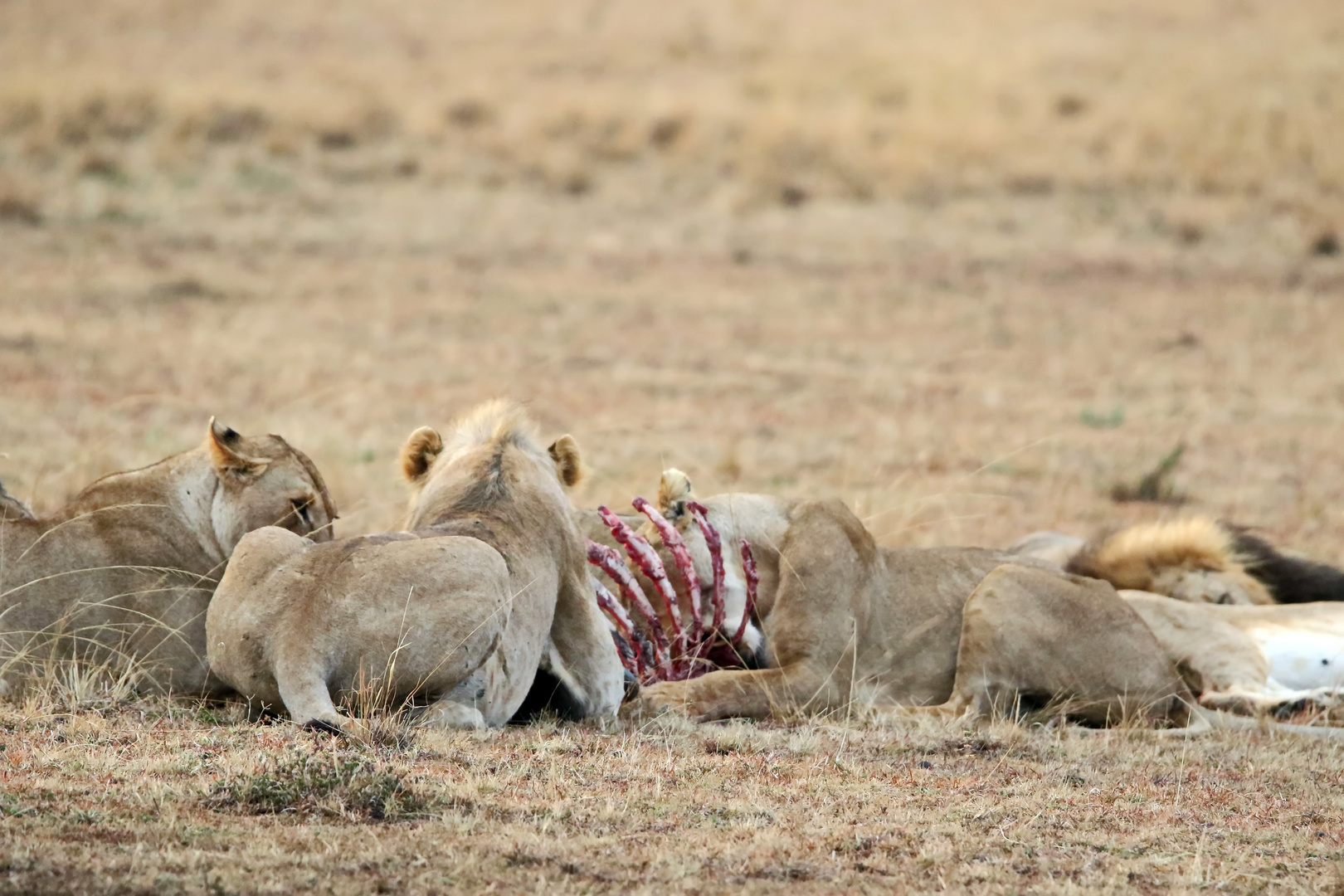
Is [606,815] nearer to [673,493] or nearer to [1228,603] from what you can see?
[673,493]

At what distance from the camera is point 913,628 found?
7.11 meters

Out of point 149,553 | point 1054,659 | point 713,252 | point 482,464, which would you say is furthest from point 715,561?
point 713,252

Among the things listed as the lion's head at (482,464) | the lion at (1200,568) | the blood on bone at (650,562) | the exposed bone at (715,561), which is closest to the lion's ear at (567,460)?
the lion's head at (482,464)

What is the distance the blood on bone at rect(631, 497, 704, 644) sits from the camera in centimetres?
682

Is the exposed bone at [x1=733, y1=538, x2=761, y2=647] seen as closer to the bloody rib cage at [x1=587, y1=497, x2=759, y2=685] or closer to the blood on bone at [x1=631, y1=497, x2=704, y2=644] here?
the bloody rib cage at [x1=587, y1=497, x2=759, y2=685]

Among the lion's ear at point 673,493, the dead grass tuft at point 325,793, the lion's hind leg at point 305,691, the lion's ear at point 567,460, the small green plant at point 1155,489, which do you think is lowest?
the small green plant at point 1155,489

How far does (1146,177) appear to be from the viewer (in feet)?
83.2

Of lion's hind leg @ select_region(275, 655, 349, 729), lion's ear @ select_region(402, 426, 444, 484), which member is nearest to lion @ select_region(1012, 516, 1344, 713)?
lion's ear @ select_region(402, 426, 444, 484)

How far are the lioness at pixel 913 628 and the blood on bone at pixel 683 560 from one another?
0.41ft

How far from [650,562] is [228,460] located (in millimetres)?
1691

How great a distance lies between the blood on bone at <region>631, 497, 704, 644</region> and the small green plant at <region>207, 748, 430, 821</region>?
2.40 meters

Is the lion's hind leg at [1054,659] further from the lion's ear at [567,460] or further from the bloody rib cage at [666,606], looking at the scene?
the lion's ear at [567,460]

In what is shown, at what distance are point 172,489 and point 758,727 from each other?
2259 millimetres

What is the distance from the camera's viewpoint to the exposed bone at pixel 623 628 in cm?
651
